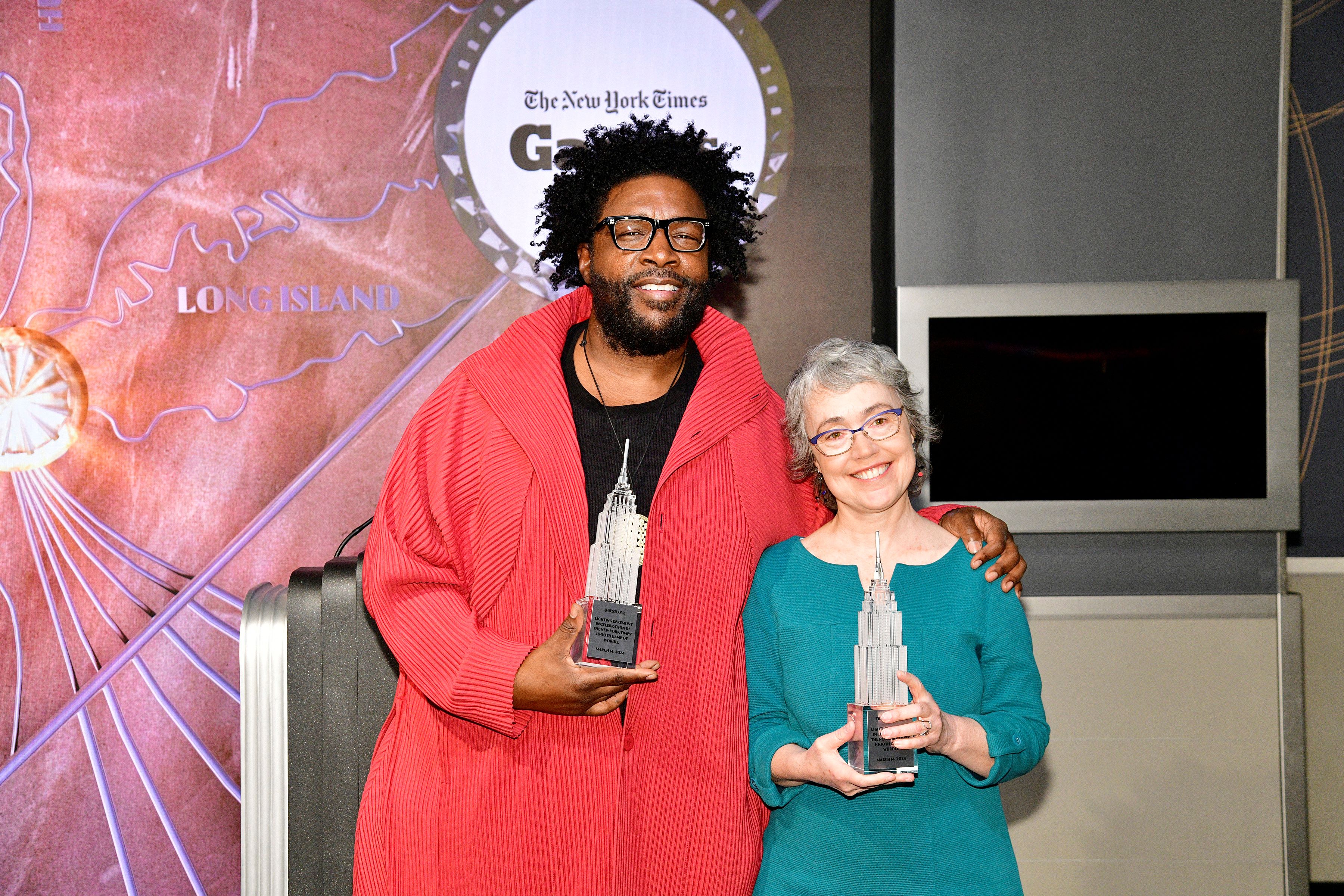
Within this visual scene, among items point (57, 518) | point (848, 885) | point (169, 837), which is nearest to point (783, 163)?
point (848, 885)

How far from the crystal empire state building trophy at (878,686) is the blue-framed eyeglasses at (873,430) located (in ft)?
0.72

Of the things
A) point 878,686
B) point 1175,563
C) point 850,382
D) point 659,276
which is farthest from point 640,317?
point 1175,563

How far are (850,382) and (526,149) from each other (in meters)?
1.54

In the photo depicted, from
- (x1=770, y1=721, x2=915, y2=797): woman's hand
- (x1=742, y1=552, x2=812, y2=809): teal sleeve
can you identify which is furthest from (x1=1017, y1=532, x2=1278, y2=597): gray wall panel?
(x1=770, y1=721, x2=915, y2=797): woman's hand

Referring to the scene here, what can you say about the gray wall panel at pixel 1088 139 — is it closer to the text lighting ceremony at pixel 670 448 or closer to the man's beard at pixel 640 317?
the text lighting ceremony at pixel 670 448

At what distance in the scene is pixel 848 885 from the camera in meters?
1.26

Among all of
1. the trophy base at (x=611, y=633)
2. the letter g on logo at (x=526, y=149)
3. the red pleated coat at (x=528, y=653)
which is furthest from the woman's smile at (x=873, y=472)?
the letter g on logo at (x=526, y=149)

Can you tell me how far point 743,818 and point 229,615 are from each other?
178 centimetres

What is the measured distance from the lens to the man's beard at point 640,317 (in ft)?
5.24

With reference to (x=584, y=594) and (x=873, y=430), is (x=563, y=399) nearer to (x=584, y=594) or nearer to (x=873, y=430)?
(x=584, y=594)

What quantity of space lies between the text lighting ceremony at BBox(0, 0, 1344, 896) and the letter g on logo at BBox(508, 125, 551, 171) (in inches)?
0.5

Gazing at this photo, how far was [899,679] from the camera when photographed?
1186mm

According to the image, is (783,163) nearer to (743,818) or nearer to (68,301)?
(743,818)

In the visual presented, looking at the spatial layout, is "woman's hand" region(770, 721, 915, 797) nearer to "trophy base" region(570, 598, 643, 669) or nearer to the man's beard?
"trophy base" region(570, 598, 643, 669)
